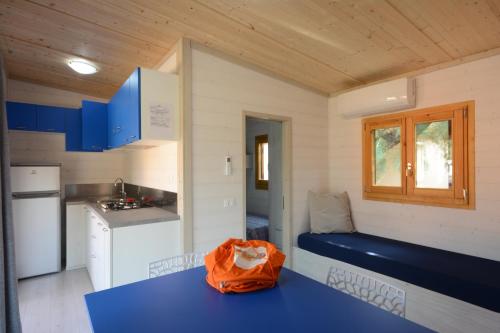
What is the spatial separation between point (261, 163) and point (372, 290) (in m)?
4.31

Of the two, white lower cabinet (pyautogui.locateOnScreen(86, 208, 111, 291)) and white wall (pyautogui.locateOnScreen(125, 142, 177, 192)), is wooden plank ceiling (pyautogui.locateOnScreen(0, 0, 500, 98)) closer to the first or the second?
white wall (pyautogui.locateOnScreen(125, 142, 177, 192))

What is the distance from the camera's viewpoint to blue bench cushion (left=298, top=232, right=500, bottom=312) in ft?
6.70

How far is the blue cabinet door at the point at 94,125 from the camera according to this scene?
3602 mm

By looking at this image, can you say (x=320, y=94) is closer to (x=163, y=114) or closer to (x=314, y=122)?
(x=314, y=122)

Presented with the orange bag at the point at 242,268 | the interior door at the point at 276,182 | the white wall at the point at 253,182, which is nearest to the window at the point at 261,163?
the white wall at the point at 253,182

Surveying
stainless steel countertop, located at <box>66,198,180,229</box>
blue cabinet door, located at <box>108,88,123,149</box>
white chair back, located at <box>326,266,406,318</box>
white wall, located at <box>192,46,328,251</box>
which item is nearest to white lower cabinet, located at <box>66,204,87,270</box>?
stainless steel countertop, located at <box>66,198,180,229</box>

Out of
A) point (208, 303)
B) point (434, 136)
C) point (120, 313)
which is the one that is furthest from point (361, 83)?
point (120, 313)

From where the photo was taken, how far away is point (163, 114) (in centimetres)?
256

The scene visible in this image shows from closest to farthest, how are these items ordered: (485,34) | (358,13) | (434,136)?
1. (358,13)
2. (485,34)
3. (434,136)

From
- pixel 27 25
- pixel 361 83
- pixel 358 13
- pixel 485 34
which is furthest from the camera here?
pixel 361 83

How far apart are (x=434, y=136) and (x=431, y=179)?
17.5 inches

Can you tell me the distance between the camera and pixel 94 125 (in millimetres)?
3650

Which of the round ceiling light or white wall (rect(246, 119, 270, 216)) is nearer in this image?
the round ceiling light

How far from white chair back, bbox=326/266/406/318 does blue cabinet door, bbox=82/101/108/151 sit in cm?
332
